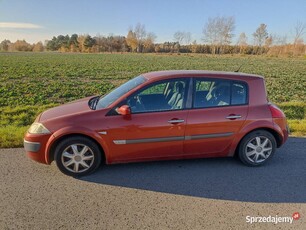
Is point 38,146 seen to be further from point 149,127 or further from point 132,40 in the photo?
point 132,40

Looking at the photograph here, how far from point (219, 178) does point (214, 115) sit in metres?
0.92

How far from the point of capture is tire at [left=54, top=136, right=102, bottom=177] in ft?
11.1

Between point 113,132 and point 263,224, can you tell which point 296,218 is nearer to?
point 263,224

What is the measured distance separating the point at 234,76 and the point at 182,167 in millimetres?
1678

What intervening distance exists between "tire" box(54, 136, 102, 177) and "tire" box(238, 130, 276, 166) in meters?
2.27

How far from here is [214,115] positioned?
11.8 ft

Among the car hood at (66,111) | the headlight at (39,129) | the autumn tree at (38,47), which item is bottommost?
the headlight at (39,129)

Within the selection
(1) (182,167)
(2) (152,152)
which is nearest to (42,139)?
(2) (152,152)

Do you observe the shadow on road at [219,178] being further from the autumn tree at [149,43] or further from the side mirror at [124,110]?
the autumn tree at [149,43]

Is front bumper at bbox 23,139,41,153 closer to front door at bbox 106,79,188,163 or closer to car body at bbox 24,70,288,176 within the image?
car body at bbox 24,70,288,176

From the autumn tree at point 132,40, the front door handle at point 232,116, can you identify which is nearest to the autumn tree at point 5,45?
the autumn tree at point 132,40

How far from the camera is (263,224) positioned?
2.48 metres

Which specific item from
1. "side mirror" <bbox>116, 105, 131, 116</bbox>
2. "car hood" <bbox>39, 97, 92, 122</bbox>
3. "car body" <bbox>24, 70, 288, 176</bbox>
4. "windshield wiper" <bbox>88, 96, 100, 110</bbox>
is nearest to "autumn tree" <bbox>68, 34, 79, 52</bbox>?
"windshield wiper" <bbox>88, 96, 100, 110</bbox>

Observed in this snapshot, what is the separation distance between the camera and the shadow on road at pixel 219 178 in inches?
119
